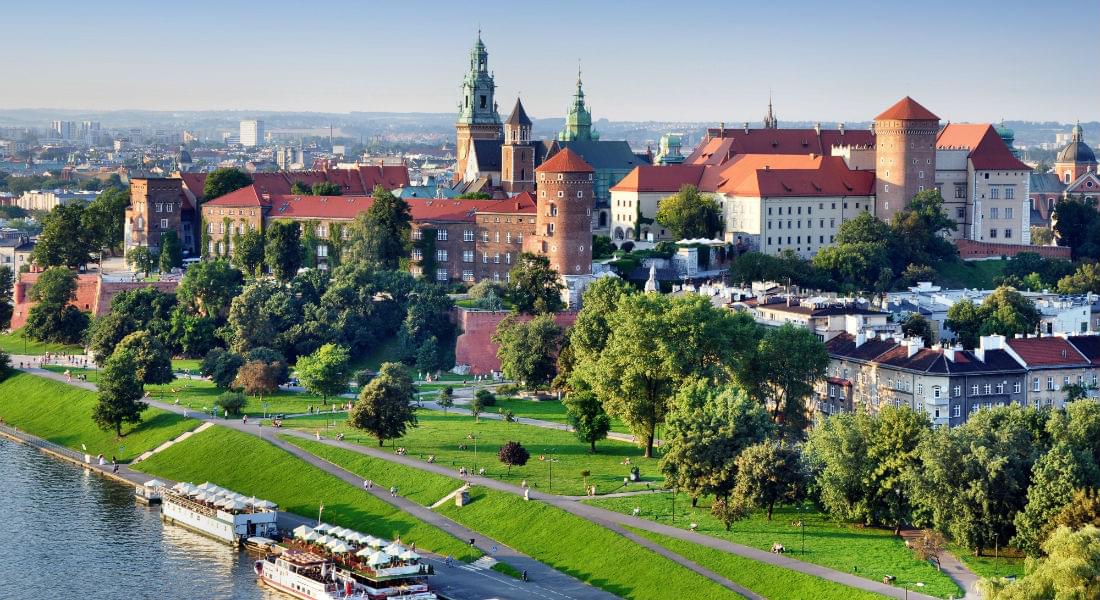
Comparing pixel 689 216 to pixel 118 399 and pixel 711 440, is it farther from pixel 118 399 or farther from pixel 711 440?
pixel 711 440

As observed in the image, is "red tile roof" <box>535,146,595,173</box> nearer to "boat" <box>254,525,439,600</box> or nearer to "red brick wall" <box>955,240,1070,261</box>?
"red brick wall" <box>955,240,1070,261</box>

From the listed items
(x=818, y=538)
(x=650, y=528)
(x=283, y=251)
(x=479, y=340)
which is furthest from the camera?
(x=283, y=251)

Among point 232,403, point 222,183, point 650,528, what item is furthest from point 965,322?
point 222,183

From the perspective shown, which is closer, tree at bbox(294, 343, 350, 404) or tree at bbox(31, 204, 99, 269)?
tree at bbox(294, 343, 350, 404)

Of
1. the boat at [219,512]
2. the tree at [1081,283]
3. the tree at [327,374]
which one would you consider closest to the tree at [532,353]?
the tree at [327,374]

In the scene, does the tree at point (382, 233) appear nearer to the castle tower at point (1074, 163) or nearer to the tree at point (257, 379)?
the tree at point (257, 379)

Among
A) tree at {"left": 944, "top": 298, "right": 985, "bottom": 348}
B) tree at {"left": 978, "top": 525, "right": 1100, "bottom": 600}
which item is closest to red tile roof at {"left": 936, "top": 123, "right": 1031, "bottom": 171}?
tree at {"left": 944, "top": 298, "right": 985, "bottom": 348}
